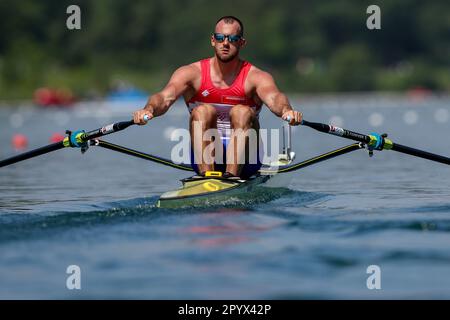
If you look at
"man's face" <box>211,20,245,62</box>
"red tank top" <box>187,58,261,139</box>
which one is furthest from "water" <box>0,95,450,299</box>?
"man's face" <box>211,20,245,62</box>

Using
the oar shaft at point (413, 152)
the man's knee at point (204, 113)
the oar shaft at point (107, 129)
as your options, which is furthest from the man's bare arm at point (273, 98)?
the oar shaft at point (107, 129)

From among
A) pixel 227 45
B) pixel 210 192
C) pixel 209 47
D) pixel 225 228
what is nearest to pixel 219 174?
pixel 210 192

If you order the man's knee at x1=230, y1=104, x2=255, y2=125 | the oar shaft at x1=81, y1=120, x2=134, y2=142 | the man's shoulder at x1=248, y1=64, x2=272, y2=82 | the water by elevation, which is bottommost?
the water

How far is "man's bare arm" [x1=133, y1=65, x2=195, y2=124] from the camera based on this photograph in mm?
12570

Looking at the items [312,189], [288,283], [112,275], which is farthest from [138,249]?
[312,189]

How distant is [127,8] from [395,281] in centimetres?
10054

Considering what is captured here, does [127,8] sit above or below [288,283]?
above

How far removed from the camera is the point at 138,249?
31.6ft

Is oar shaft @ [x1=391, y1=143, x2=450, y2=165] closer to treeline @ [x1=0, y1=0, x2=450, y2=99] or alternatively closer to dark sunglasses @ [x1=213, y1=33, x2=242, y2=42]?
dark sunglasses @ [x1=213, y1=33, x2=242, y2=42]

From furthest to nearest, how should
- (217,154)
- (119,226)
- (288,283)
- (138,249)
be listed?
(217,154) → (119,226) → (138,249) → (288,283)

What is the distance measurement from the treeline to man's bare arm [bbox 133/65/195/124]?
62.5 meters

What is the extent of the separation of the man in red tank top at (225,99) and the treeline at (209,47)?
205ft
